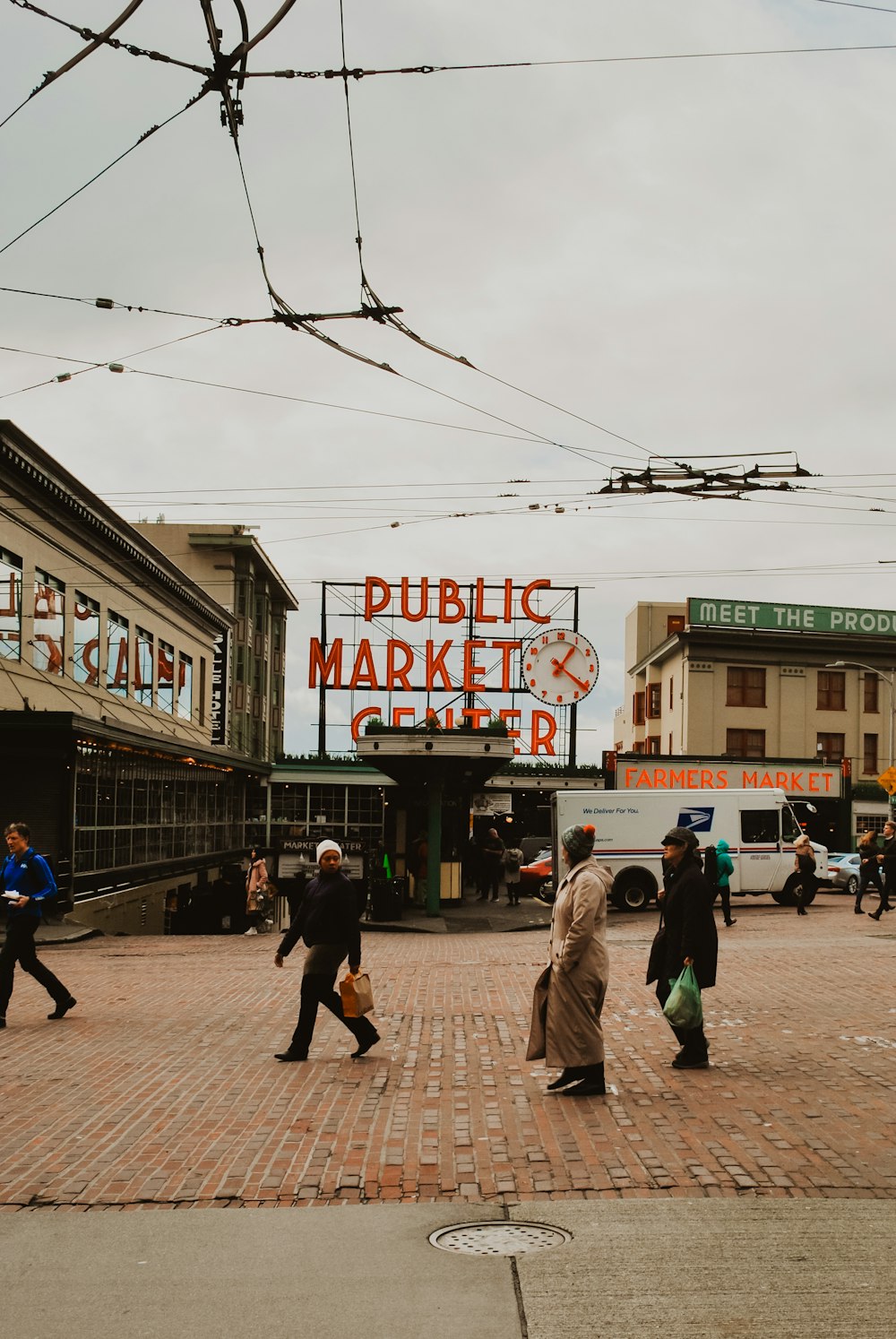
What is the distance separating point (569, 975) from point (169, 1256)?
144 inches

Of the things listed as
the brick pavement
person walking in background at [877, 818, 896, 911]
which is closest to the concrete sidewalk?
the brick pavement

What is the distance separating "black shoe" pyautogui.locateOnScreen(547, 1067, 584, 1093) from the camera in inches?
345

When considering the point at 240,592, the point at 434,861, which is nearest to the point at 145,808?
the point at 434,861

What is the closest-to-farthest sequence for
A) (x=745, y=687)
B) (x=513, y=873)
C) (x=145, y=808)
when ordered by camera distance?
(x=145, y=808) < (x=513, y=873) < (x=745, y=687)

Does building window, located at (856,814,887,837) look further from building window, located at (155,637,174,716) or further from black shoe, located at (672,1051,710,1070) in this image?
black shoe, located at (672,1051,710,1070)

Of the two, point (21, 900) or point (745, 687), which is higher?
point (745, 687)

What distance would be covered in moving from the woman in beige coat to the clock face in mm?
34245

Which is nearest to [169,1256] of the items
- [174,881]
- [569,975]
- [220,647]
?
[569,975]

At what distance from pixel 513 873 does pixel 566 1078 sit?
36472 millimetres

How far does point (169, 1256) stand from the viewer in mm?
5594

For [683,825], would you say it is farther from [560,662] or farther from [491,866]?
[560,662]

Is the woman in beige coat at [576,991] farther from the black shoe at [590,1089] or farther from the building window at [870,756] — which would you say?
the building window at [870,756]

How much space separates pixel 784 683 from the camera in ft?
189

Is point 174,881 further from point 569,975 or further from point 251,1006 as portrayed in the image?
point 569,975
